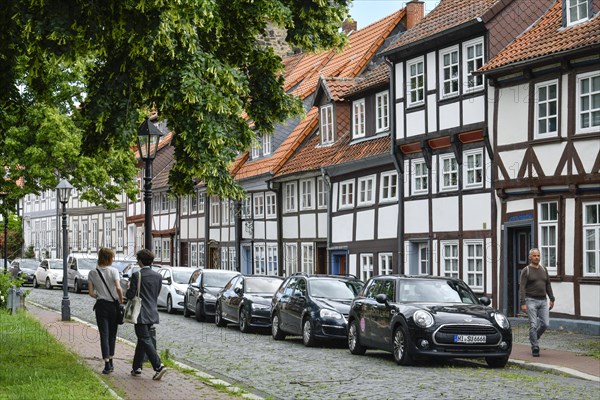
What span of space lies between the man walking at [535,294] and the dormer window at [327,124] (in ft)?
74.0

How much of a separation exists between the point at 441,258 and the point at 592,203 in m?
7.58

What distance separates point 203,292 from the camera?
32688 mm

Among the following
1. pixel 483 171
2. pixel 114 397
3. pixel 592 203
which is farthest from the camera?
pixel 483 171

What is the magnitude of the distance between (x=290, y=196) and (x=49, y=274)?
54.4 feet

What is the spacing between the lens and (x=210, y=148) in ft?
59.8

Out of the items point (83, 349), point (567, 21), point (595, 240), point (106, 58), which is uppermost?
point (567, 21)

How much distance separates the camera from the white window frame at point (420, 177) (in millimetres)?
33094

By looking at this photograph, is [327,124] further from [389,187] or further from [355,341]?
[355,341]

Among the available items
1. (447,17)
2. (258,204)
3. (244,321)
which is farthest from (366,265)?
(258,204)

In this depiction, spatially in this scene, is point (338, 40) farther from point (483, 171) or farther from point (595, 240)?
point (483, 171)

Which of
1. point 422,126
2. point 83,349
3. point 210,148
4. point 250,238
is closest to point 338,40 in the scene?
point 210,148

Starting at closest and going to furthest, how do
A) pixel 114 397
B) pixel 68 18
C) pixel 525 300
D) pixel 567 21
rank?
pixel 114 397, pixel 68 18, pixel 525 300, pixel 567 21

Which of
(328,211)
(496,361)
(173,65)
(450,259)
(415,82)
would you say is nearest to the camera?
(173,65)

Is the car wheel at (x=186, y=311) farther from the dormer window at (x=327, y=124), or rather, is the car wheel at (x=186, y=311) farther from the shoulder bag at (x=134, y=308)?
the shoulder bag at (x=134, y=308)
